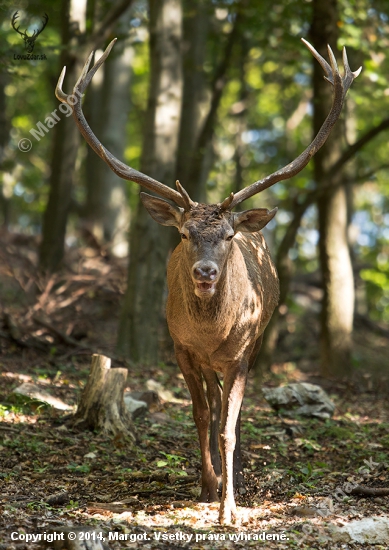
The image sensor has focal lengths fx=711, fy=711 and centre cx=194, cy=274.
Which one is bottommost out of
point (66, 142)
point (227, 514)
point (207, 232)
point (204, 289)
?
point (227, 514)

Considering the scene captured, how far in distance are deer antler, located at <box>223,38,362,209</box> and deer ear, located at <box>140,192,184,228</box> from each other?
21.6 inches

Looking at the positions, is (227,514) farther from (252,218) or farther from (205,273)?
(252,218)

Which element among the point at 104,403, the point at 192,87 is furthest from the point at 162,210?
the point at 192,87

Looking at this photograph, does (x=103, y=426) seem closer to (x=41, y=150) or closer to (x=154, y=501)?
(x=154, y=501)

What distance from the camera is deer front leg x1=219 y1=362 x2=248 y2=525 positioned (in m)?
5.73

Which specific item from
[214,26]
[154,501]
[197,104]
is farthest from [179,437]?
[214,26]

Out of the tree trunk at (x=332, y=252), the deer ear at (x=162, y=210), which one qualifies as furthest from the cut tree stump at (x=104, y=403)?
the tree trunk at (x=332, y=252)

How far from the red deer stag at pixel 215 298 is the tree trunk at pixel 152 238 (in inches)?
171

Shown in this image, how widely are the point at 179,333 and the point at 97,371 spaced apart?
6.40ft

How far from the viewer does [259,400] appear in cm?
1027

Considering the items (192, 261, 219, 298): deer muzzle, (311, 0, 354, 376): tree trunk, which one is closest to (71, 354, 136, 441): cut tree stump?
(192, 261, 219, 298): deer muzzle

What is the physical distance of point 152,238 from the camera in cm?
1119

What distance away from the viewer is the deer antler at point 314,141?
6238 millimetres

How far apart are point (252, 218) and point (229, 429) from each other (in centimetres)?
185
